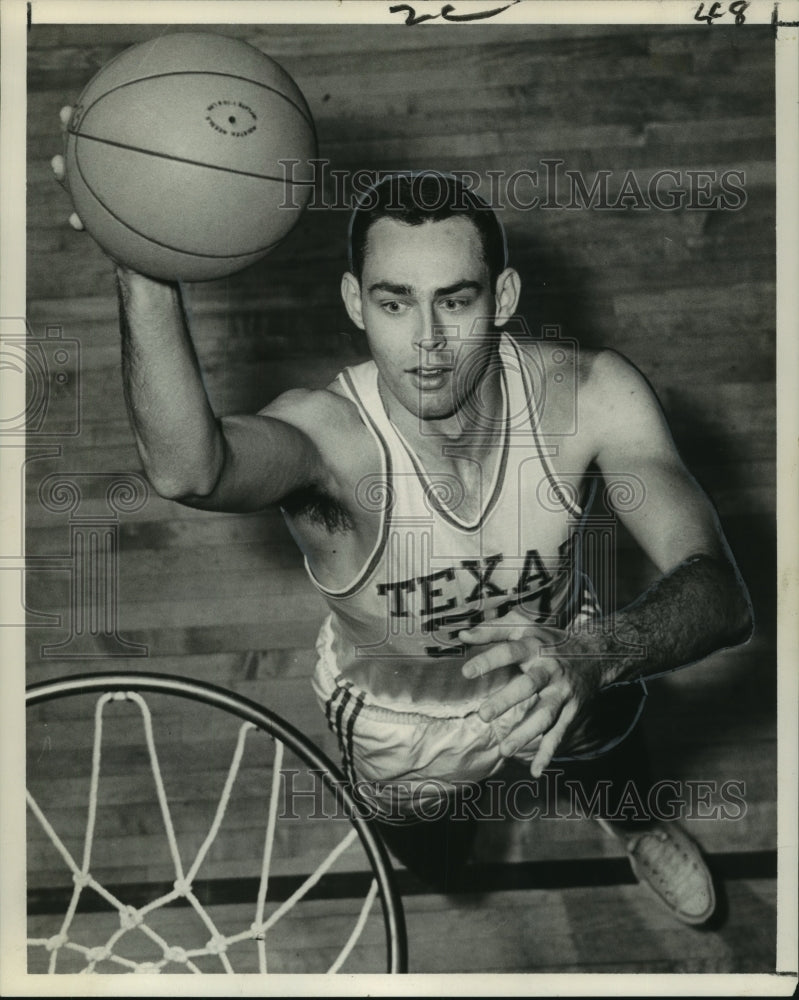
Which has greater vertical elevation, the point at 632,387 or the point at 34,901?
the point at 632,387

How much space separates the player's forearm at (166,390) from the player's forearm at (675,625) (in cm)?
74

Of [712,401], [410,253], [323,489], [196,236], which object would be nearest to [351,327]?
[410,253]

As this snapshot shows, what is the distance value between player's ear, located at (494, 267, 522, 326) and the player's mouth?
0.15 metres

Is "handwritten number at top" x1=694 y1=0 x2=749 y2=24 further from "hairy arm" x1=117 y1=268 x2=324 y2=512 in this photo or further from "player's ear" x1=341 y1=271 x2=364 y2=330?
"hairy arm" x1=117 y1=268 x2=324 y2=512

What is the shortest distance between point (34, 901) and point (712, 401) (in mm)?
1773

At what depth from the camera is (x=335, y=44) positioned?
7.29 ft

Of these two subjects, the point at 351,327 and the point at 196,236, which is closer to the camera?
the point at 196,236

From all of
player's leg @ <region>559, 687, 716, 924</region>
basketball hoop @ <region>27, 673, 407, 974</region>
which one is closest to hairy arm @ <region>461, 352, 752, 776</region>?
player's leg @ <region>559, 687, 716, 924</region>

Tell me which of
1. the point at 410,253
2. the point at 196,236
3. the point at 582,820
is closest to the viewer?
the point at 196,236

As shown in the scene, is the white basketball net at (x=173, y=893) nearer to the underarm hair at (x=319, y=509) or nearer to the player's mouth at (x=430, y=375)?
the underarm hair at (x=319, y=509)

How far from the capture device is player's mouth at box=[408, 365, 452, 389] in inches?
83.7

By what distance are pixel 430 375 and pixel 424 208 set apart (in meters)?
0.34

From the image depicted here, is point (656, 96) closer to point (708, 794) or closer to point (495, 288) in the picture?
point (495, 288)

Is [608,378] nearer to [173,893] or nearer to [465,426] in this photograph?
[465,426]
